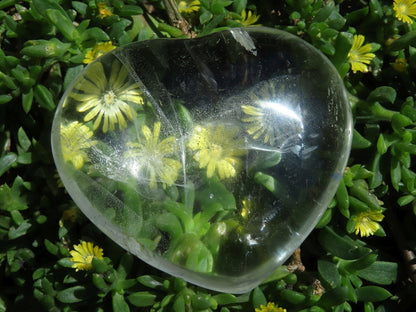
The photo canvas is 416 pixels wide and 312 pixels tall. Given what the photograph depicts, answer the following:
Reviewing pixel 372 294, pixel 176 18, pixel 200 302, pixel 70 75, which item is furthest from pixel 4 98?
pixel 372 294

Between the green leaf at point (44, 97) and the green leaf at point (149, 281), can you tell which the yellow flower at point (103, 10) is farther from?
the green leaf at point (149, 281)

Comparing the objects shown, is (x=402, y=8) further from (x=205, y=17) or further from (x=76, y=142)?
(x=76, y=142)

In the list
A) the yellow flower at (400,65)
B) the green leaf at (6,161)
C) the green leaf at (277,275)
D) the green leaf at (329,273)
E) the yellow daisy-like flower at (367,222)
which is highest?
the yellow flower at (400,65)

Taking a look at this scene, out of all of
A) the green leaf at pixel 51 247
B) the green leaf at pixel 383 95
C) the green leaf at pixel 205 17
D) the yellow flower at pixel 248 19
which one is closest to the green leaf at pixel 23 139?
the green leaf at pixel 51 247

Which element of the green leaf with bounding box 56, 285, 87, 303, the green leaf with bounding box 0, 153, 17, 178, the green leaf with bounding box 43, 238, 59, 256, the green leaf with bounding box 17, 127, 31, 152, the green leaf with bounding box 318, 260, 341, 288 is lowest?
the green leaf with bounding box 56, 285, 87, 303

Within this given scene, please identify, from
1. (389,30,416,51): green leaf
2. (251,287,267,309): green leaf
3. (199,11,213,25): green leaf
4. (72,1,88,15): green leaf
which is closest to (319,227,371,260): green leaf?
(251,287,267,309): green leaf

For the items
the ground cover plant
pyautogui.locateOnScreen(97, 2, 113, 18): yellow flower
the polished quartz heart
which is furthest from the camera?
pyautogui.locateOnScreen(97, 2, 113, 18): yellow flower

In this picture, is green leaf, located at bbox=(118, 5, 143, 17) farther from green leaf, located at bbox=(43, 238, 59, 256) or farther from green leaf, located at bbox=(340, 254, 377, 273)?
green leaf, located at bbox=(340, 254, 377, 273)
